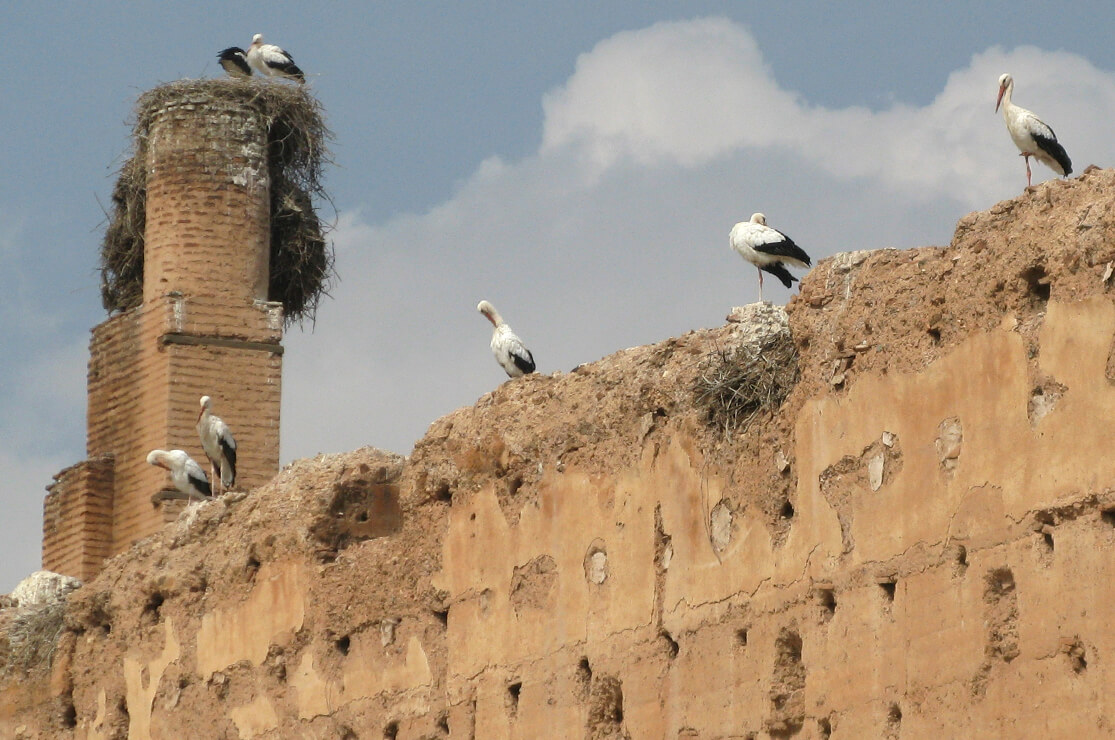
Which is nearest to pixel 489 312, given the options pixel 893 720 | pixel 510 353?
pixel 510 353

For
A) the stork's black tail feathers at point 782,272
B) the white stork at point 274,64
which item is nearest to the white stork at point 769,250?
the stork's black tail feathers at point 782,272

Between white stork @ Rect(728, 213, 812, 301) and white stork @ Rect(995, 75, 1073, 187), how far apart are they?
1.06 metres

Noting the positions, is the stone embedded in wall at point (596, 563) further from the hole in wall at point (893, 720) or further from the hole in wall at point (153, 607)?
the hole in wall at point (153, 607)

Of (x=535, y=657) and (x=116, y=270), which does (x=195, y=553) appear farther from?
(x=116, y=270)

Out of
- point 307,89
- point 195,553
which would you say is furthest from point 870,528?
point 307,89

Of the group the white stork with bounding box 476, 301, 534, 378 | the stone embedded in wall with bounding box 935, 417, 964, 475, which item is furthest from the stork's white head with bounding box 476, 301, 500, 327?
the stone embedded in wall with bounding box 935, 417, 964, 475

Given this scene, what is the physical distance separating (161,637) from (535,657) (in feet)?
11.2

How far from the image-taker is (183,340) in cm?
1752

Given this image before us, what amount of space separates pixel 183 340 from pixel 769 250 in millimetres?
8590

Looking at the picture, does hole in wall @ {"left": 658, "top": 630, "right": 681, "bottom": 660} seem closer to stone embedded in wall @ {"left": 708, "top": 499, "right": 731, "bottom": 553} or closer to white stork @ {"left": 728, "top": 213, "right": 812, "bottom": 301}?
stone embedded in wall @ {"left": 708, "top": 499, "right": 731, "bottom": 553}

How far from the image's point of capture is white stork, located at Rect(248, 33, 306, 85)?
63.9ft

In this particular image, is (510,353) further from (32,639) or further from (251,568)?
(32,639)

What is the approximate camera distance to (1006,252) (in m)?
7.70

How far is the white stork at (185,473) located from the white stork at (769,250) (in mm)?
6477
